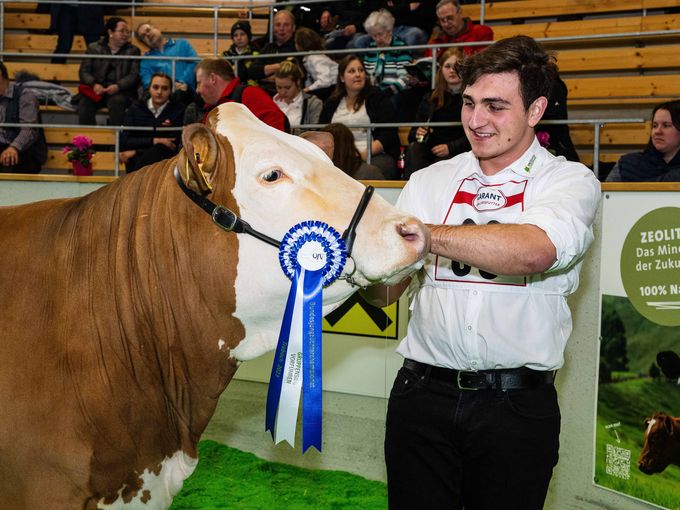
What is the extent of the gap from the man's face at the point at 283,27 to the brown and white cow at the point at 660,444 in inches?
208

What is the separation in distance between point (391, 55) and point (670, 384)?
3.96 m

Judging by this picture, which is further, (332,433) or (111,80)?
(111,80)

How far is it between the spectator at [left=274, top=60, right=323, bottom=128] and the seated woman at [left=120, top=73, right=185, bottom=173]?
1.12 m

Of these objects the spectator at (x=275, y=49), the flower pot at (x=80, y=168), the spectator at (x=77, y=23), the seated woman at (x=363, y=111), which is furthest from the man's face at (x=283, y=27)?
the spectator at (x=77, y=23)

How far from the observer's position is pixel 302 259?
5.72 feet

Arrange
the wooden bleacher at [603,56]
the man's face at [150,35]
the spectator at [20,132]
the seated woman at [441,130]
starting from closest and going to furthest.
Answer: the seated woman at [441,130] < the wooden bleacher at [603,56] < the spectator at [20,132] < the man's face at [150,35]

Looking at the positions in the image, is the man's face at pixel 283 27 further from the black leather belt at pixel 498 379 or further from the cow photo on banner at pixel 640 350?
the black leather belt at pixel 498 379

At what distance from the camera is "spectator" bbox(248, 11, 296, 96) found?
23.2 ft

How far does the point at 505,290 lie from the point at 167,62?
6.69 m

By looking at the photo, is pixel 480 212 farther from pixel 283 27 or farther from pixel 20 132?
pixel 20 132

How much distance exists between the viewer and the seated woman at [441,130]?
16.3 ft

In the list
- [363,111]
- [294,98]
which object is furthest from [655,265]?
[294,98]

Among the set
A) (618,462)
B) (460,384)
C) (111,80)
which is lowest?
(618,462)

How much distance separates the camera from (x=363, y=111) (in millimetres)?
5703
